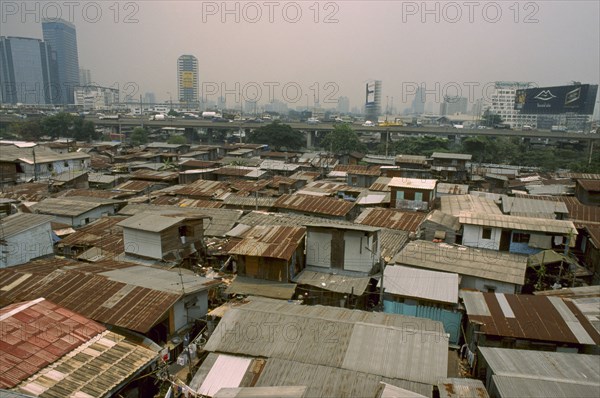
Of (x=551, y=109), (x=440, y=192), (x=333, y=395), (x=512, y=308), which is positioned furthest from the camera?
(x=551, y=109)

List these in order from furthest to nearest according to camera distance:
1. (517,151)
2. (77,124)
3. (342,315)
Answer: (77,124)
(517,151)
(342,315)

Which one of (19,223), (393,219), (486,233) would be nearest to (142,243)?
(19,223)

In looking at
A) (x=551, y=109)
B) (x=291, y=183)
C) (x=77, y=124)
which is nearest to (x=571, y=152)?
(x=551, y=109)

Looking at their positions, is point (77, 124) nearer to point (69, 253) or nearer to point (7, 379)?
point (69, 253)

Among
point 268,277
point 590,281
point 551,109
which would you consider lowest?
point 590,281

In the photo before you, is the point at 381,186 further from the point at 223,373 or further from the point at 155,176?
the point at 223,373

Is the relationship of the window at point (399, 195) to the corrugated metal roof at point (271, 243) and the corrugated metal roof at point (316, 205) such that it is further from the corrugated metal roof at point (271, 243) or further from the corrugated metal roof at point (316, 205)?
the corrugated metal roof at point (271, 243)
